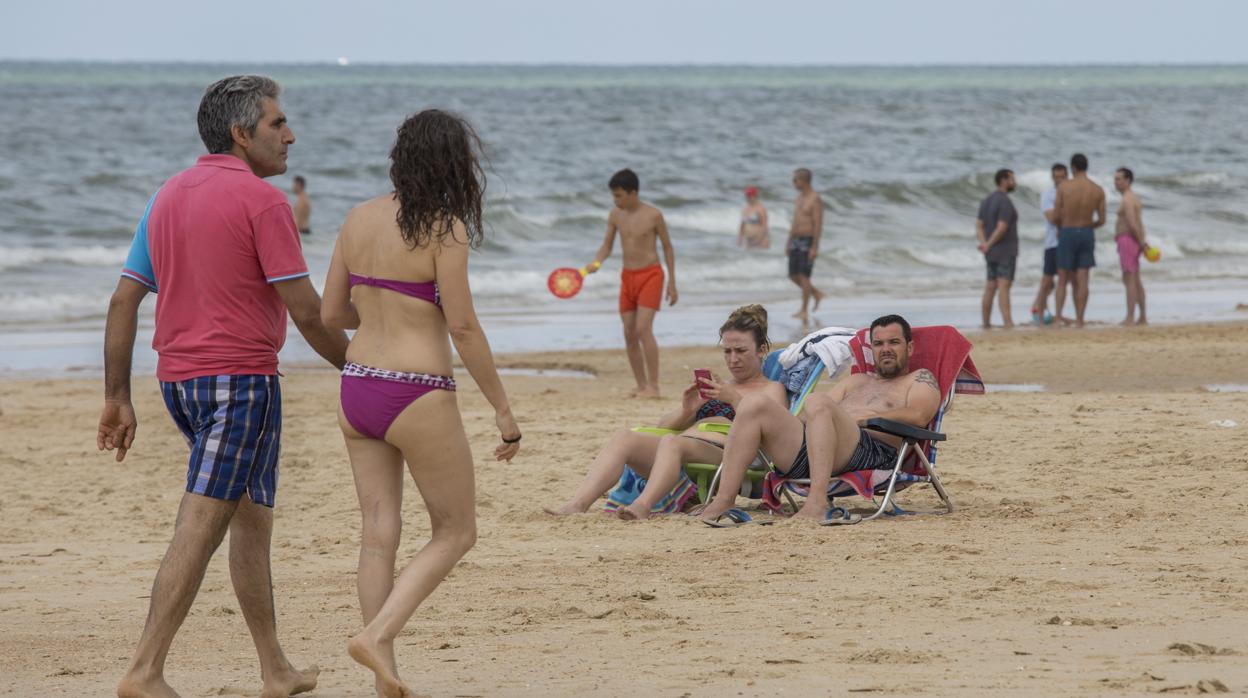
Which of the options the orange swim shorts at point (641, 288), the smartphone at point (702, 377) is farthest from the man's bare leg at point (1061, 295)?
the smartphone at point (702, 377)

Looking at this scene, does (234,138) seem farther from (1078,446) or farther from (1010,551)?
(1078,446)

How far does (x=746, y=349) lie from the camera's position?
681cm

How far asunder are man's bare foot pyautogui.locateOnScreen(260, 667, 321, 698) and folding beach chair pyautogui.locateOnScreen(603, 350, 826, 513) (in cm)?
281

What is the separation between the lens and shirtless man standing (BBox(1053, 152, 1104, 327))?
1480cm

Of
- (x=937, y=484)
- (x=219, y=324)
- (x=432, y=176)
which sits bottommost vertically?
(x=937, y=484)

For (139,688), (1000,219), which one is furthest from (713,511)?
(1000,219)

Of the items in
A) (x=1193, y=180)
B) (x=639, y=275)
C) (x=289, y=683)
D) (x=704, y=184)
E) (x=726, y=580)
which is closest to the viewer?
(x=289, y=683)

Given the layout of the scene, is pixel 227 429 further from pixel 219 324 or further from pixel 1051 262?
pixel 1051 262

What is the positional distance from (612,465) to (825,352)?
1089 millimetres

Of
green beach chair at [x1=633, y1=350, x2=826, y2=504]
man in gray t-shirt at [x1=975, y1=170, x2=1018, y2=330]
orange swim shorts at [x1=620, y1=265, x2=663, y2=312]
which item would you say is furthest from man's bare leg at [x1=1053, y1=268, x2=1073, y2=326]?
green beach chair at [x1=633, y1=350, x2=826, y2=504]

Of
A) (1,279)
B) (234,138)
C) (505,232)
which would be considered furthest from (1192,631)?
(505,232)

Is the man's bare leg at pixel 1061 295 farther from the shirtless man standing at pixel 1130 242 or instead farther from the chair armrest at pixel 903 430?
the chair armrest at pixel 903 430

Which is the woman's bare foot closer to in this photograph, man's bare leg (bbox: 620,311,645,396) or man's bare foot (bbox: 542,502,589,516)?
man's bare foot (bbox: 542,502,589,516)

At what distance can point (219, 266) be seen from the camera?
396 centimetres
